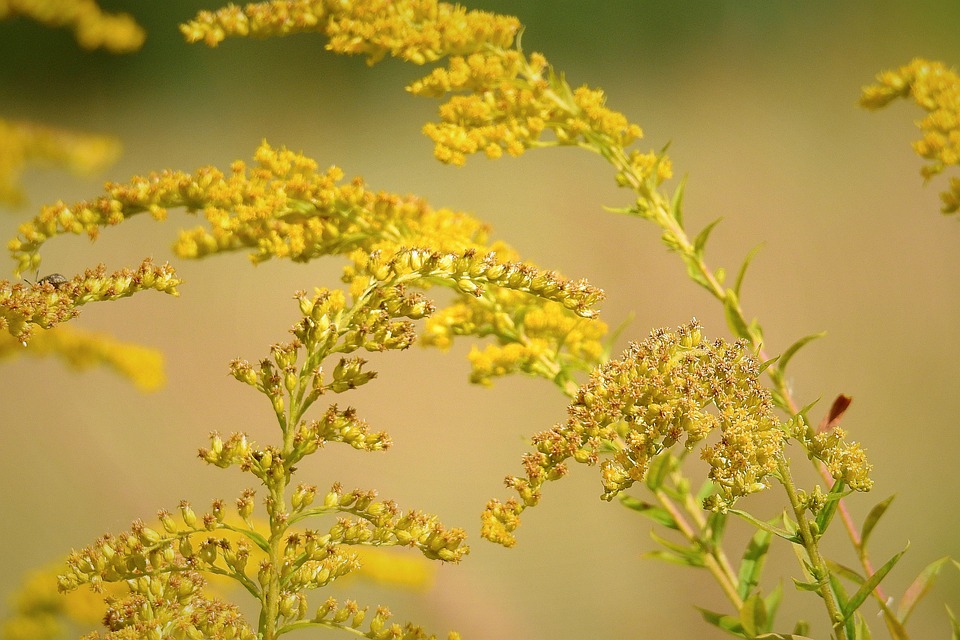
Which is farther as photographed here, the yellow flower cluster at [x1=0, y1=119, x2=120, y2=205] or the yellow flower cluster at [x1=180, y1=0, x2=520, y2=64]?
the yellow flower cluster at [x1=0, y1=119, x2=120, y2=205]

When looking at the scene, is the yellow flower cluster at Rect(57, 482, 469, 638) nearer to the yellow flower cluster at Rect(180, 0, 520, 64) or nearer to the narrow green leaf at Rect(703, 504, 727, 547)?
the narrow green leaf at Rect(703, 504, 727, 547)

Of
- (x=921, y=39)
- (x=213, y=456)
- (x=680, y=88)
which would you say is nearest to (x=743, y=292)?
(x=680, y=88)

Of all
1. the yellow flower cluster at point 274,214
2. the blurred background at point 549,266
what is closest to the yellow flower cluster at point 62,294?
the yellow flower cluster at point 274,214

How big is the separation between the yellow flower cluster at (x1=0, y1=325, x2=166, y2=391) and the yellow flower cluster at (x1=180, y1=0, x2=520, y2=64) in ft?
0.92

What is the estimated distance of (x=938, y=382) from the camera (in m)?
0.86

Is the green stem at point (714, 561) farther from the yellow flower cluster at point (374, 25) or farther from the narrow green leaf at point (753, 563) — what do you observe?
the yellow flower cluster at point (374, 25)

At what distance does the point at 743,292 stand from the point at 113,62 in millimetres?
723

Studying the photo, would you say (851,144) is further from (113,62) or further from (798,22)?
(113,62)

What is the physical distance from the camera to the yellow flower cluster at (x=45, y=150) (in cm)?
81

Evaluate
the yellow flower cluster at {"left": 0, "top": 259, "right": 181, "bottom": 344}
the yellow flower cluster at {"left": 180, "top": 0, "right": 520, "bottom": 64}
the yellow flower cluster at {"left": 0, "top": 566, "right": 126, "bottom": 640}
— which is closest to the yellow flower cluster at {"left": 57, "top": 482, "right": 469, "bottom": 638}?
the yellow flower cluster at {"left": 0, "top": 259, "right": 181, "bottom": 344}

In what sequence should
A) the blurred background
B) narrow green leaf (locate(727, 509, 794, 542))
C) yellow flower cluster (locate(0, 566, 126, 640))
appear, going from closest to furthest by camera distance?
narrow green leaf (locate(727, 509, 794, 542)) → yellow flower cluster (locate(0, 566, 126, 640)) → the blurred background

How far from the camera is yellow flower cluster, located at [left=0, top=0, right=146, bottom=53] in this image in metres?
0.86

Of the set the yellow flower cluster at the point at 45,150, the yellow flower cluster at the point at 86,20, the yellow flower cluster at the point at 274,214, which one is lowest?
the yellow flower cluster at the point at 274,214

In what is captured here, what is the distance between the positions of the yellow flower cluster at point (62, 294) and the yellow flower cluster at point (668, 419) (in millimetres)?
264
